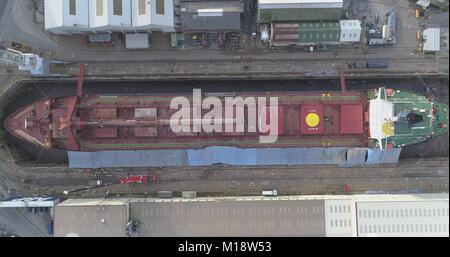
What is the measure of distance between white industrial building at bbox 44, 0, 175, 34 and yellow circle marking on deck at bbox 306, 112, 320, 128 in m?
21.5

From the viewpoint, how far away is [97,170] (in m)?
53.6

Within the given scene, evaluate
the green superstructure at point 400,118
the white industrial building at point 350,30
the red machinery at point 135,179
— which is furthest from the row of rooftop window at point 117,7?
the green superstructure at point 400,118

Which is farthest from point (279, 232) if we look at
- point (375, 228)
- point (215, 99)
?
point (215, 99)

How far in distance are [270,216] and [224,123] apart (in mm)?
13755

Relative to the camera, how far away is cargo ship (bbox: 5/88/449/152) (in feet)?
160

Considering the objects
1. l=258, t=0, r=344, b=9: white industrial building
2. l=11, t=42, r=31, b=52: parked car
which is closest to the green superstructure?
l=258, t=0, r=344, b=9: white industrial building

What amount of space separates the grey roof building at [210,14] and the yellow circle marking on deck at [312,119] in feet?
49.1

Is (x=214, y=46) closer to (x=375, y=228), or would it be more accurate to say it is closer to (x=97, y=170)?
(x=97, y=170)

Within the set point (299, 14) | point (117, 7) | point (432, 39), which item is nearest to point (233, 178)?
point (299, 14)

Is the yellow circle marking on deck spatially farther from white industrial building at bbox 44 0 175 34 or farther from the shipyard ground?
white industrial building at bbox 44 0 175 34

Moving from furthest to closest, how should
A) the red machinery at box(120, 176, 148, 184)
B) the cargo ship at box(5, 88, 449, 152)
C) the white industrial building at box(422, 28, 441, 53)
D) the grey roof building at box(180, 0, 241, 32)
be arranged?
1. the red machinery at box(120, 176, 148, 184)
2. the white industrial building at box(422, 28, 441, 53)
3. the grey roof building at box(180, 0, 241, 32)
4. the cargo ship at box(5, 88, 449, 152)

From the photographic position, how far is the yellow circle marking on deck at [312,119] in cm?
4925

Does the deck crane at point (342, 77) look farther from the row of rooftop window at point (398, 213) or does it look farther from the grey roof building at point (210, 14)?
the row of rooftop window at point (398, 213)
